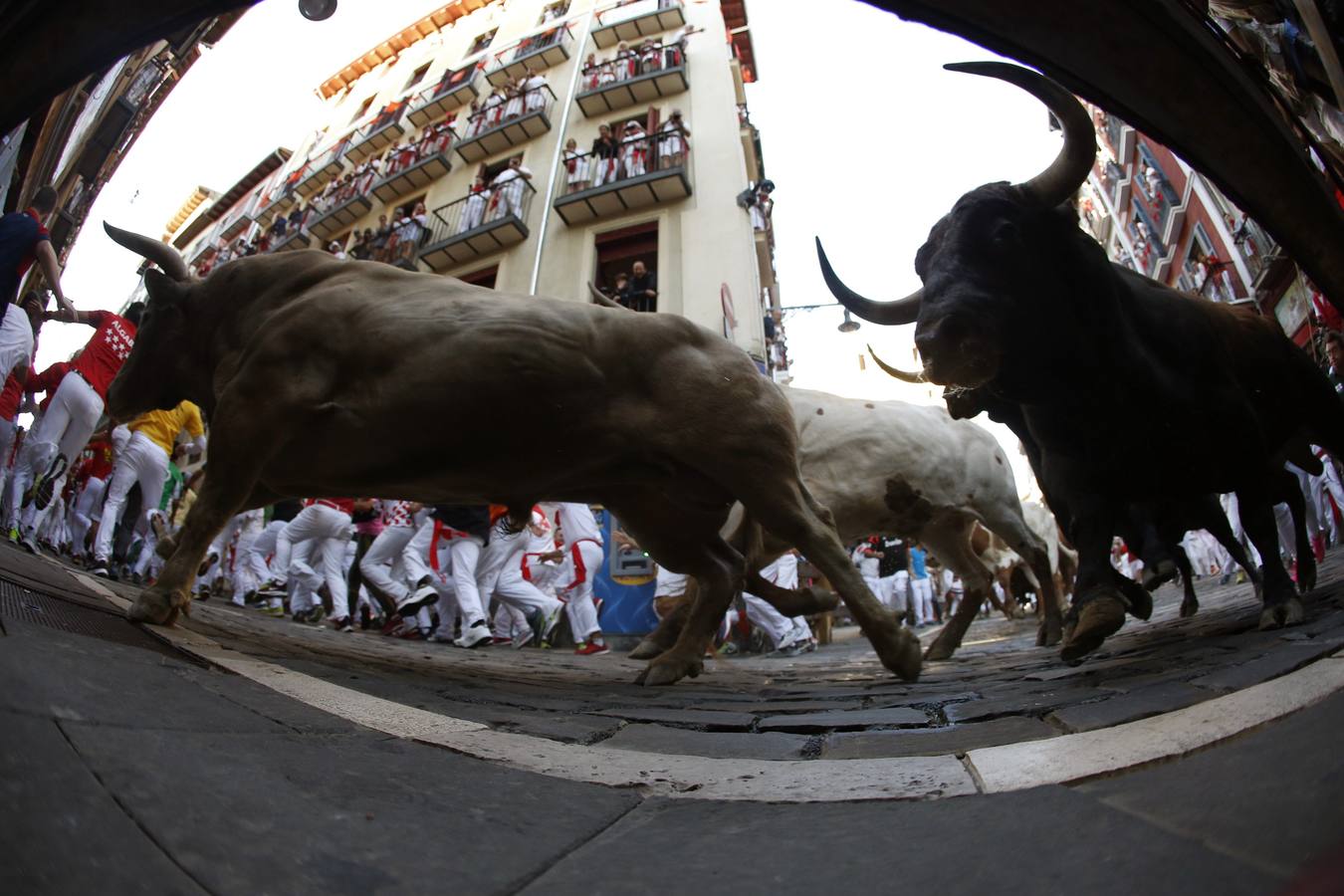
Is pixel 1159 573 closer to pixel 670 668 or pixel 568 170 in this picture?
pixel 670 668

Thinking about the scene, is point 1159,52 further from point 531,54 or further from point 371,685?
point 531,54

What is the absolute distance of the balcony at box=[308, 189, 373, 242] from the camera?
23859 millimetres

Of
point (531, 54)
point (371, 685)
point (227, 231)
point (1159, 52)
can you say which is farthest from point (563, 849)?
point (227, 231)

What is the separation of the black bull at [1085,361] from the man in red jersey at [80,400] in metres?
6.65

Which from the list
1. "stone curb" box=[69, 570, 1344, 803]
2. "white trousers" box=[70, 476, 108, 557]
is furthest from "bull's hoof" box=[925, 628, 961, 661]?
"white trousers" box=[70, 476, 108, 557]

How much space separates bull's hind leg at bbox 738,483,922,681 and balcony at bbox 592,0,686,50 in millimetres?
23361

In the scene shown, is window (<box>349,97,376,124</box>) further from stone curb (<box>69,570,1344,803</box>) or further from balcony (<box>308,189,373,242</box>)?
stone curb (<box>69,570,1344,803</box>)

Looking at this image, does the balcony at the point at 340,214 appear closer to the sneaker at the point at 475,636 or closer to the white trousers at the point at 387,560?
the white trousers at the point at 387,560

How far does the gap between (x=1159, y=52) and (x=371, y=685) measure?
342 centimetres

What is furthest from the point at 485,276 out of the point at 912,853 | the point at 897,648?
the point at 912,853

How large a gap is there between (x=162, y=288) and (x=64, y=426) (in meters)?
3.34

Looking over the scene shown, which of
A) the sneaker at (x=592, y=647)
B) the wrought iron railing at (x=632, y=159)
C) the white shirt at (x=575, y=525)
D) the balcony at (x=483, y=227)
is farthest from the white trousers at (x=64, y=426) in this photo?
the wrought iron railing at (x=632, y=159)

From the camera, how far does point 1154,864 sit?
883 mm

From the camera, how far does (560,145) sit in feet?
69.3
